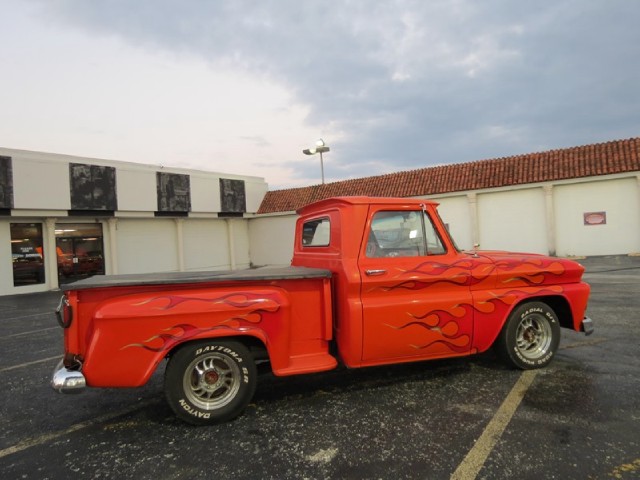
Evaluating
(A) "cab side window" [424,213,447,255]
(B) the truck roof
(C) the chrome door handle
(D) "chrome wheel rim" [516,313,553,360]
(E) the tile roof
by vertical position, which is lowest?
(D) "chrome wheel rim" [516,313,553,360]

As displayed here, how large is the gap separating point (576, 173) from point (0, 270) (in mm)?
24744

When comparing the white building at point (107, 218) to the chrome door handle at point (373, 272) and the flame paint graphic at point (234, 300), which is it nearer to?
the flame paint graphic at point (234, 300)

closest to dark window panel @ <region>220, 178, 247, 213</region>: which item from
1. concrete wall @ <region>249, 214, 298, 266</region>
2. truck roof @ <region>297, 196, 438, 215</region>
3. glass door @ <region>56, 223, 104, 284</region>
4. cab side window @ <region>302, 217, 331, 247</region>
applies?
concrete wall @ <region>249, 214, 298, 266</region>

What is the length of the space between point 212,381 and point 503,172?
763 inches

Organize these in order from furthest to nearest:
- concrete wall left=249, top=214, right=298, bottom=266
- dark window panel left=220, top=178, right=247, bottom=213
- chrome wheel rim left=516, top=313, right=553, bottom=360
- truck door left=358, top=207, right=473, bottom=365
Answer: concrete wall left=249, top=214, right=298, bottom=266, dark window panel left=220, top=178, right=247, bottom=213, chrome wheel rim left=516, top=313, right=553, bottom=360, truck door left=358, top=207, right=473, bottom=365

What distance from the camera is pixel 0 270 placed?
1670 centimetres

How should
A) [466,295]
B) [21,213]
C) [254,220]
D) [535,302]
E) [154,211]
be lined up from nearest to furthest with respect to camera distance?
[466,295] < [535,302] < [21,213] < [154,211] < [254,220]

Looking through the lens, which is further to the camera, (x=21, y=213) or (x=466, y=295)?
(x=21, y=213)

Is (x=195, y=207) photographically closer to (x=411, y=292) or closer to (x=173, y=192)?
(x=173, y=192)

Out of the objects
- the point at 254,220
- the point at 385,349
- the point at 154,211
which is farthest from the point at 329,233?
the point at 254,220

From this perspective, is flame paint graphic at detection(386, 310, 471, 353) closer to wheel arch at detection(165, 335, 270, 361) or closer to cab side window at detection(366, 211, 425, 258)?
cab side window at detection(366, 211, 425, 258)

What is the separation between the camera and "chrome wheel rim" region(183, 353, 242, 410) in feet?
11.4

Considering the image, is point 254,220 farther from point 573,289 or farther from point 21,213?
point 573,289

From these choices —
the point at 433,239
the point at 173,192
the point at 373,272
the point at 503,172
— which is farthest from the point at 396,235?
the point at 173,192
